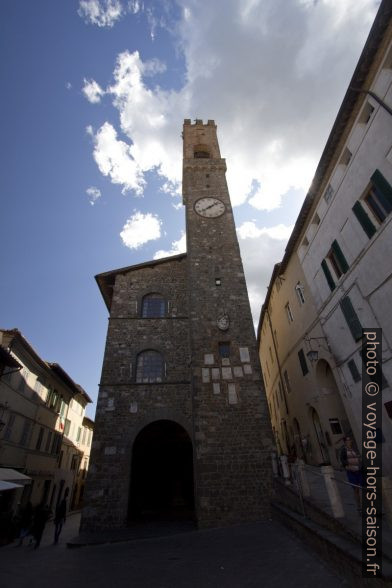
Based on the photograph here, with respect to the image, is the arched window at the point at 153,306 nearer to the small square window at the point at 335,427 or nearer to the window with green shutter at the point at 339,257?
the window with green shutter at the point at 339,257

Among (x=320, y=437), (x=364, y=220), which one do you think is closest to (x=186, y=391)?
(x=320, y=437)

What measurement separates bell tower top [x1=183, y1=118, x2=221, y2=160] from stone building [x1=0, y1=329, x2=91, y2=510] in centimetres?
1738

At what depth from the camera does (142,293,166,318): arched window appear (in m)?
15.3

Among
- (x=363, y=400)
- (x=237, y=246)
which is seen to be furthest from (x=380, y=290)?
(x=237, y=246)

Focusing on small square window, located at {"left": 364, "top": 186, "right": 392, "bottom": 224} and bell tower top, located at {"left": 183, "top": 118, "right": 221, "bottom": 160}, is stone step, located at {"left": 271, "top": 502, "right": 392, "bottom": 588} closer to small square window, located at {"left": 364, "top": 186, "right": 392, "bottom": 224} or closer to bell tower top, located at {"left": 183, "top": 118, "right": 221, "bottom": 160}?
small square window, located at {"left": 364, "top": 186, "right": 392, "bottom": 224}

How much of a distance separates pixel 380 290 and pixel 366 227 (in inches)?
84.7

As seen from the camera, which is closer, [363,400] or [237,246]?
[363,400]

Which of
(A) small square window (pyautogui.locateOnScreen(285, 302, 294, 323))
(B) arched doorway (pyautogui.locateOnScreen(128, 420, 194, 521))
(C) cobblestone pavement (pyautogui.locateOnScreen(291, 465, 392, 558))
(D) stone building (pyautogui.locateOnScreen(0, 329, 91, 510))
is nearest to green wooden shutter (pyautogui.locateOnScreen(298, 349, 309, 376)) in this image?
(A) small square window (pyautogui.locateOnScreen(285, 302, 294, 323))

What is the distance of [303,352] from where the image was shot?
15328 millimetres

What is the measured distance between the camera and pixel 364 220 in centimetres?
979

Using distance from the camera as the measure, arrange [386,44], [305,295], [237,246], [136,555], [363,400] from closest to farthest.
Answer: [136,555]
[386,44]
[363,400]
[305,295]
[237,246]

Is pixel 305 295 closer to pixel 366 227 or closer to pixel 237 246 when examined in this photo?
pixel 237 246

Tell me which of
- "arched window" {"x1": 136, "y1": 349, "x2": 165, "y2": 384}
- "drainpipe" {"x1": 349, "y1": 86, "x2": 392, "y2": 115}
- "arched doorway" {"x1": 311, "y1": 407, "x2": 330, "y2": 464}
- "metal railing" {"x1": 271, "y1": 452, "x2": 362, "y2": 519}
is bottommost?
"metal railing" {"x1": 271, "y1": 452, "x2": 362, "y2": 519}

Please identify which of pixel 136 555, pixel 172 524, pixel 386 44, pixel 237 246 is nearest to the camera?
pixel 136 555
